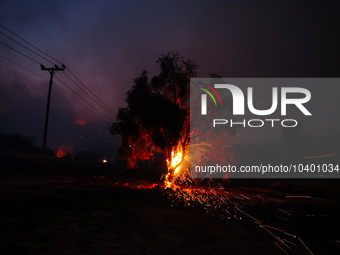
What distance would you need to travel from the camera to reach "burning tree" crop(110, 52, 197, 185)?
23938 millimetres

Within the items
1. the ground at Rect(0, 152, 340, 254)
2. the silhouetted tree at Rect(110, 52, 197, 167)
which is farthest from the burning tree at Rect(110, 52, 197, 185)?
the ground at Rect(0, 152, 340, 254)

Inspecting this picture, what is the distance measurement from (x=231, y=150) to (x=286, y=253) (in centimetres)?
1958

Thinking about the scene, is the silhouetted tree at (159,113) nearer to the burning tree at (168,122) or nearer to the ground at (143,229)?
the burning tree at (168,122)

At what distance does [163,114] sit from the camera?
23.9 meters

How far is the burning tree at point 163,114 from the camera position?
23938mm

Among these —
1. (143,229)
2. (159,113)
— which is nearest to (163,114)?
(159,113)

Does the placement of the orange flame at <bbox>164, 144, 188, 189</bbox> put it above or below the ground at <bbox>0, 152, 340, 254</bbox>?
above

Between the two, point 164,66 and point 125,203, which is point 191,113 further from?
point 125,203

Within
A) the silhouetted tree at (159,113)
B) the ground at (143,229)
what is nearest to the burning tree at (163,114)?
the silhouetted tree at (159,113)

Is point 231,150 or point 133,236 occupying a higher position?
point 231,150

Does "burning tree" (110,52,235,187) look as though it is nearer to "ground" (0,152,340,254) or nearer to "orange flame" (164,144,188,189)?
"orange flame" (164,144,188,189)

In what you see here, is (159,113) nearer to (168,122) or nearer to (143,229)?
(168,122)

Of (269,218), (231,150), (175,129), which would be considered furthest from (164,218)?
(231,150)

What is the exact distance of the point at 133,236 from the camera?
8148 mm
